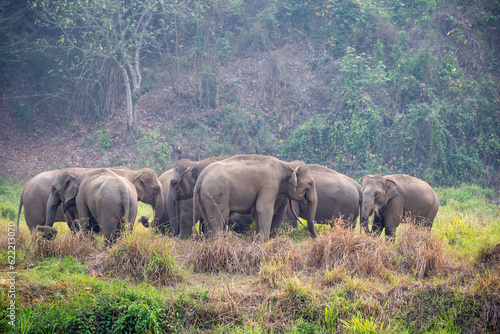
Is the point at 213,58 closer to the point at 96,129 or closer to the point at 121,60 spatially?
the point at 121,60

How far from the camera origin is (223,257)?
696 centimetres

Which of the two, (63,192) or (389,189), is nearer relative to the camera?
(63,192)

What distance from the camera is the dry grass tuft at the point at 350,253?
667 centimetres

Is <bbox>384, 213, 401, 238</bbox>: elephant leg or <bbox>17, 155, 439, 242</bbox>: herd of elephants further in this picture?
<bbox>384, 213, 401, 238</bbox>: elephant leg

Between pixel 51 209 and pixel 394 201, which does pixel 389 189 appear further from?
pixel 51 209

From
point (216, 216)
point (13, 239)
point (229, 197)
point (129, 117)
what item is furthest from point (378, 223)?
point (129, 117)

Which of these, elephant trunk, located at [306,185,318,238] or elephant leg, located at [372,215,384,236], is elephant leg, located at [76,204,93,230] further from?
elephant leg, located at [372,215,384,236]

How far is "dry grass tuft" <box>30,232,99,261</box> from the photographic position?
7133mm

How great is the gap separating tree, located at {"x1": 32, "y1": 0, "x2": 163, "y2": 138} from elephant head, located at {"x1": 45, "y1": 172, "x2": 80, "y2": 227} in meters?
9.53

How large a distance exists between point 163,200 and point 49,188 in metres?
2.02

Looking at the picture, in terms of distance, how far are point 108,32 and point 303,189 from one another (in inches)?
458

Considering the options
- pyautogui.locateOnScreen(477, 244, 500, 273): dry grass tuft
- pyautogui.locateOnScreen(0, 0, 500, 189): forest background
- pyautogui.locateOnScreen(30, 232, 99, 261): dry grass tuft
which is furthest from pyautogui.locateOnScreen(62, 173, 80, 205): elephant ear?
pyautogui.locateOnScreen(0, 0, 500, 189): forest background

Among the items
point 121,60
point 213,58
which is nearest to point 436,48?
point 213,58

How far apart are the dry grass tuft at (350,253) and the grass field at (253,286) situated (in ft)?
0.05
